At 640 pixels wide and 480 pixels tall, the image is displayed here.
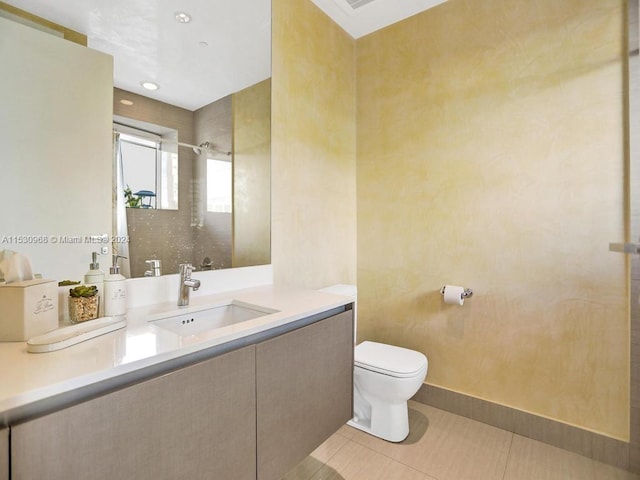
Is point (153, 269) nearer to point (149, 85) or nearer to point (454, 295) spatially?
point (149, 85)

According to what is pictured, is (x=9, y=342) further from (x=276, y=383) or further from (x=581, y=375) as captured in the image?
(x=581, y=375)

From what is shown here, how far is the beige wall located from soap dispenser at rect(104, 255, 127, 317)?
0.62 metres

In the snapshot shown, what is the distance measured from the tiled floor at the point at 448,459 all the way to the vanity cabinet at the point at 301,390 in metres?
0.42

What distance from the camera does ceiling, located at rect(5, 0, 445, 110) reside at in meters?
1.14

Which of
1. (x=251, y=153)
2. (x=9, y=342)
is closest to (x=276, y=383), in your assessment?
(x=9, y=342)

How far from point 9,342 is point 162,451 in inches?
19.3

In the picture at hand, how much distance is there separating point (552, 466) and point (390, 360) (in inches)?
35.3

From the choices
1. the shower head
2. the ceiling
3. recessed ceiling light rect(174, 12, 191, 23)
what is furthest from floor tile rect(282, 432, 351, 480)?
recessed ceiling light rect(174, 12, 191, 23)

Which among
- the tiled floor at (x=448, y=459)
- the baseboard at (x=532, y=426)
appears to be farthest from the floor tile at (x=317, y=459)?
the baseboard at (x=532, y=426)

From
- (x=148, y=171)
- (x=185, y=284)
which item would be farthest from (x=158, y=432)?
(x=148, y=171)

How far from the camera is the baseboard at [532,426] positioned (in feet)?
5.12

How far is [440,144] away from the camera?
81.3 inches

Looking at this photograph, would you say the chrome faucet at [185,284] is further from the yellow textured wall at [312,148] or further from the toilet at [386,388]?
the toilet at [386,388]

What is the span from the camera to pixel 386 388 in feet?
5.54
